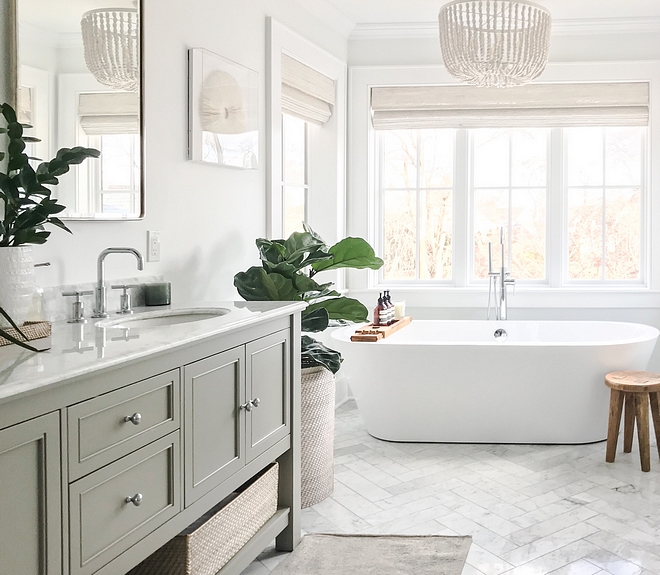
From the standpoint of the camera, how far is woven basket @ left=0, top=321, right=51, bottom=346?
1.60m

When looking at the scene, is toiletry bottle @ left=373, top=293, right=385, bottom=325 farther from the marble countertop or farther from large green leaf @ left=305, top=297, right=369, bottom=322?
the marble countertop

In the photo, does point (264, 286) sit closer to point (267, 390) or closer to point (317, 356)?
point (317, 356)

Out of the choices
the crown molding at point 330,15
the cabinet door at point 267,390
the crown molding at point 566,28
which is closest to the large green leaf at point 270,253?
the cabinet door at point 267,390

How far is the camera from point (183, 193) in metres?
2.90

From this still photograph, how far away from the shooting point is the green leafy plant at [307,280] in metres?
2.86

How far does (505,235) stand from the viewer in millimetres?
4879

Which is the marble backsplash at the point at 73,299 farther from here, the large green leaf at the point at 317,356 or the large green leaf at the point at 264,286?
the large green leaf at the point at 317,356

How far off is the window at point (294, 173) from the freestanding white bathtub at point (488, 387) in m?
0.93

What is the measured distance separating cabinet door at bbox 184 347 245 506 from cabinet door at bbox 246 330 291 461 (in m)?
0.06

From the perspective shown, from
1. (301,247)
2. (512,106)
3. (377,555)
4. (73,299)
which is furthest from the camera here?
(512,106)

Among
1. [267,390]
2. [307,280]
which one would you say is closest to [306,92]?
[307,280]

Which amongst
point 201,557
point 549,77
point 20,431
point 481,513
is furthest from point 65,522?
point 549,77

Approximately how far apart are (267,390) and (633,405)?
2088 millimetres

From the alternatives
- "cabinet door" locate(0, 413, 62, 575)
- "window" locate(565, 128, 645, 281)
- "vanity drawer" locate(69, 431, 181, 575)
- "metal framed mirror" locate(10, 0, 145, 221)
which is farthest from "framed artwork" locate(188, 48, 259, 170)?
"window" locate(565, 128, 645, 281)
